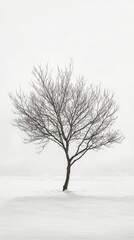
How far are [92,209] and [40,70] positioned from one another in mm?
14852

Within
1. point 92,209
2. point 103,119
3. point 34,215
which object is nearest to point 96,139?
point 103,119

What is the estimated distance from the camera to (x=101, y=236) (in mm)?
9789

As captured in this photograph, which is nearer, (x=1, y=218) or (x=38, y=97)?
(x=1, y=218)

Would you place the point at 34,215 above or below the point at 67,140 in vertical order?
below

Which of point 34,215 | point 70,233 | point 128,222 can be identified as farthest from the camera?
point 34,215

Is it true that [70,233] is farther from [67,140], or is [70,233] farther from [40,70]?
[40,70]

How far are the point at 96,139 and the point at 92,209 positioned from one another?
1220 cm

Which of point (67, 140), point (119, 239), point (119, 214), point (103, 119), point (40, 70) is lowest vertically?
A: point (119, 239)

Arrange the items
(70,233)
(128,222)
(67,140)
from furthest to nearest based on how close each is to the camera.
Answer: (67,140), (128,222), (70,233)

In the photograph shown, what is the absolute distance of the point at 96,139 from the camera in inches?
1123

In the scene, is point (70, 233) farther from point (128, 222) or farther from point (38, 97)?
point (38, 97)

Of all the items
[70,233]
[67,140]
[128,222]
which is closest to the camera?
[70,233]

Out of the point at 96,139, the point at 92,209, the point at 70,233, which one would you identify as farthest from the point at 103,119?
the point at 70,233

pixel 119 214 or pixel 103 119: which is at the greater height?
pixel 103 119
